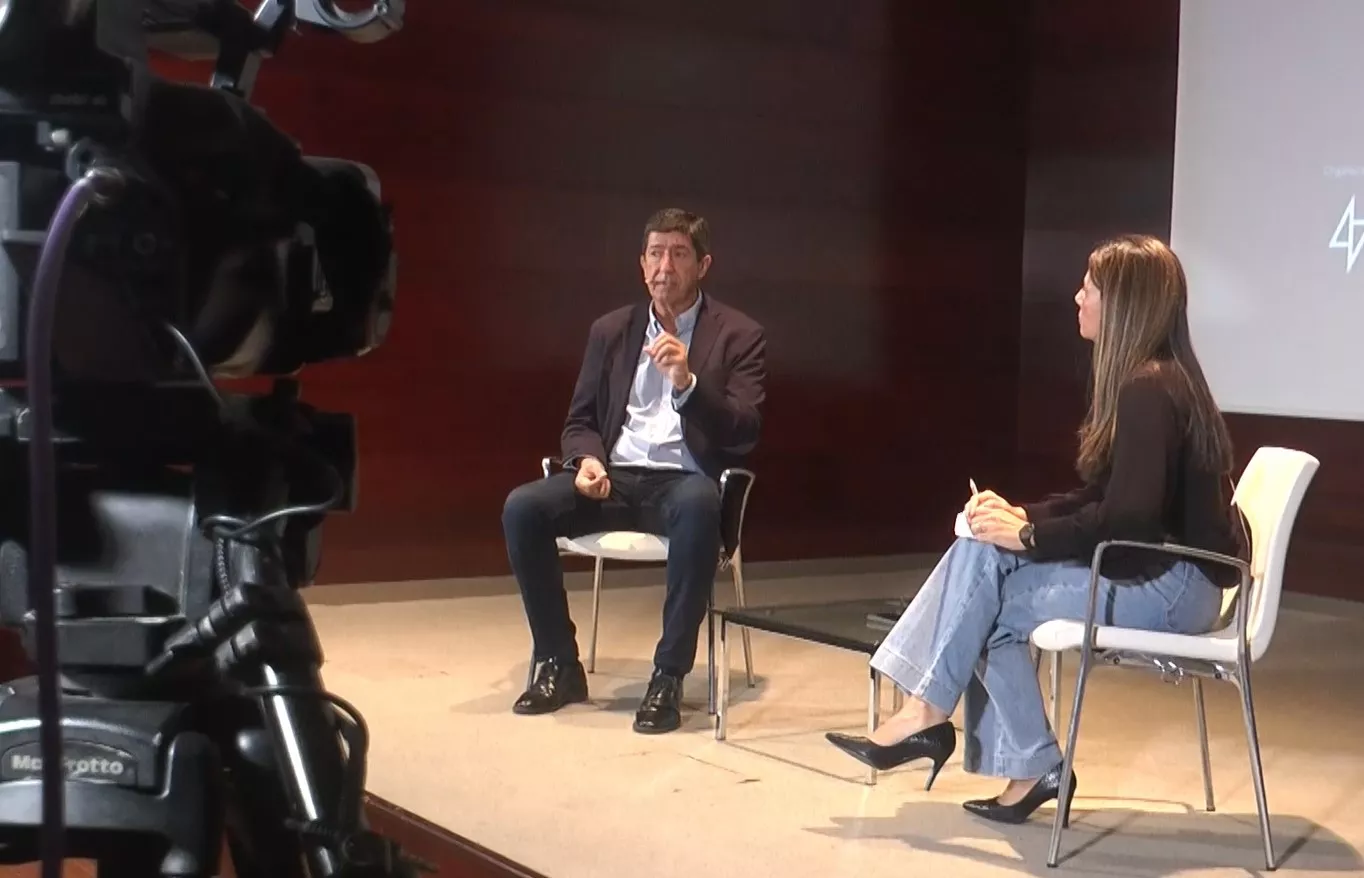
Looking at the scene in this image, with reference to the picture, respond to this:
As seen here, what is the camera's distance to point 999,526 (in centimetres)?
272

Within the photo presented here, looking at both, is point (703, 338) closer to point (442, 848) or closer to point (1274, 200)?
point (442, 848)

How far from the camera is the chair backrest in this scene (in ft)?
8.93

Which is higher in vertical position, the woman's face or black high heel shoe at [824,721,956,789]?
the woman's face

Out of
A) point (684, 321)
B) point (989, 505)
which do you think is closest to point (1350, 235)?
point (684, 321)

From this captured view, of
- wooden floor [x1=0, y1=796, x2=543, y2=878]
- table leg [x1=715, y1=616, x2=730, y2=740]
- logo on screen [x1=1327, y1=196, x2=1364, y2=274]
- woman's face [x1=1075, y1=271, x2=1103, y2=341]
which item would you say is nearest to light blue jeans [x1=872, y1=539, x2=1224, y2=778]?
woman's face [x1=1075, y1=271, x2=1103, y2=341]

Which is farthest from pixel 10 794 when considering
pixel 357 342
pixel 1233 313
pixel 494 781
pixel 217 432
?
pixel 1233 313

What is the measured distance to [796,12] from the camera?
580 centimetres

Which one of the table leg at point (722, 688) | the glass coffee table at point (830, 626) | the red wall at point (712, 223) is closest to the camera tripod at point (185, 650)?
the glass coffee table at point (830, 626)

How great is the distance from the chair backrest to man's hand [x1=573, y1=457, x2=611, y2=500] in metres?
1.42

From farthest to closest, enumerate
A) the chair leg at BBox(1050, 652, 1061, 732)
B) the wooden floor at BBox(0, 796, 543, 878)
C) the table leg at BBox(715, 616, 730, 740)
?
the table leg at BBox(715, 616, 730, 740), the chair leg at BBox(1050, 652, 1061, 732), the wooden floor at BBox(0, 796, 543, 878)

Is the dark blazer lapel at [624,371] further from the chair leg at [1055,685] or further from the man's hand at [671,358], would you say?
the chair leg at [1055,685]

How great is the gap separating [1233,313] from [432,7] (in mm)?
2721

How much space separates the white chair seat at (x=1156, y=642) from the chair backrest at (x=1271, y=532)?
6 cm

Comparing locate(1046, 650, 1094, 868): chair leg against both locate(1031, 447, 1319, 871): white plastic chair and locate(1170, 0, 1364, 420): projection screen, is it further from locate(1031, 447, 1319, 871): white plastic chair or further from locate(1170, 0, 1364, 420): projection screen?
locate(1170, 0, 1364, 420): projection screen
